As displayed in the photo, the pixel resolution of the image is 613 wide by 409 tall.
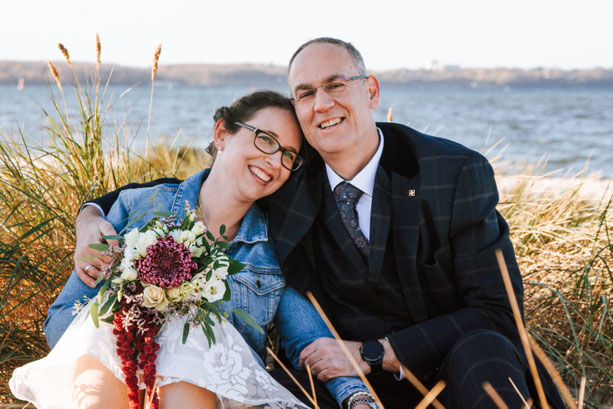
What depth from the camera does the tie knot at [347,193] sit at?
2979mm

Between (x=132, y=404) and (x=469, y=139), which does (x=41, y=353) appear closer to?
(x=132, y=404)

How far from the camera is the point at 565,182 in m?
5.11

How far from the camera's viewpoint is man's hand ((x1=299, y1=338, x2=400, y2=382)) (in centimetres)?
260

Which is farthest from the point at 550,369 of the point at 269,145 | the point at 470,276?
the point at 269,145

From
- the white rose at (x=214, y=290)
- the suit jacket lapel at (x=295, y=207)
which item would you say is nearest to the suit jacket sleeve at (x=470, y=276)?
the suit jacket lapel at (x=295, y=207)

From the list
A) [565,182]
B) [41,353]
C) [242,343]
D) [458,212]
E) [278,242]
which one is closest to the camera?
[242,343]

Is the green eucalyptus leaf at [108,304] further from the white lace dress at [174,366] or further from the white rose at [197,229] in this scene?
the white rose at [197,229]

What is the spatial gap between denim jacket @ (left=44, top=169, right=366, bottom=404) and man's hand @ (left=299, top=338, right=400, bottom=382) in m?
0.13

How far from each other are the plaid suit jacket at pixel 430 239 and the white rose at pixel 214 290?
712 millimetres

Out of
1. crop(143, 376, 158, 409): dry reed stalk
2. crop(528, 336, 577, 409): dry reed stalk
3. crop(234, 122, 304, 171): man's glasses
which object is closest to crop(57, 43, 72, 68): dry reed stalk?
crop(234, 122, 304, 171): man's glasses

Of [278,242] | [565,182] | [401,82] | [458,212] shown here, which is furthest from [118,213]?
[401,82]

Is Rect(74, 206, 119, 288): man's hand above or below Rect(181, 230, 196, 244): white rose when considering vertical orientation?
below

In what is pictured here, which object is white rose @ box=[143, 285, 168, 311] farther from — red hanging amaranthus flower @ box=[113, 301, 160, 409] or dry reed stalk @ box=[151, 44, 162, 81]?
dry reed stalk @ box=[151, 44, 162, 81]

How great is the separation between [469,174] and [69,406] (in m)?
2.01
